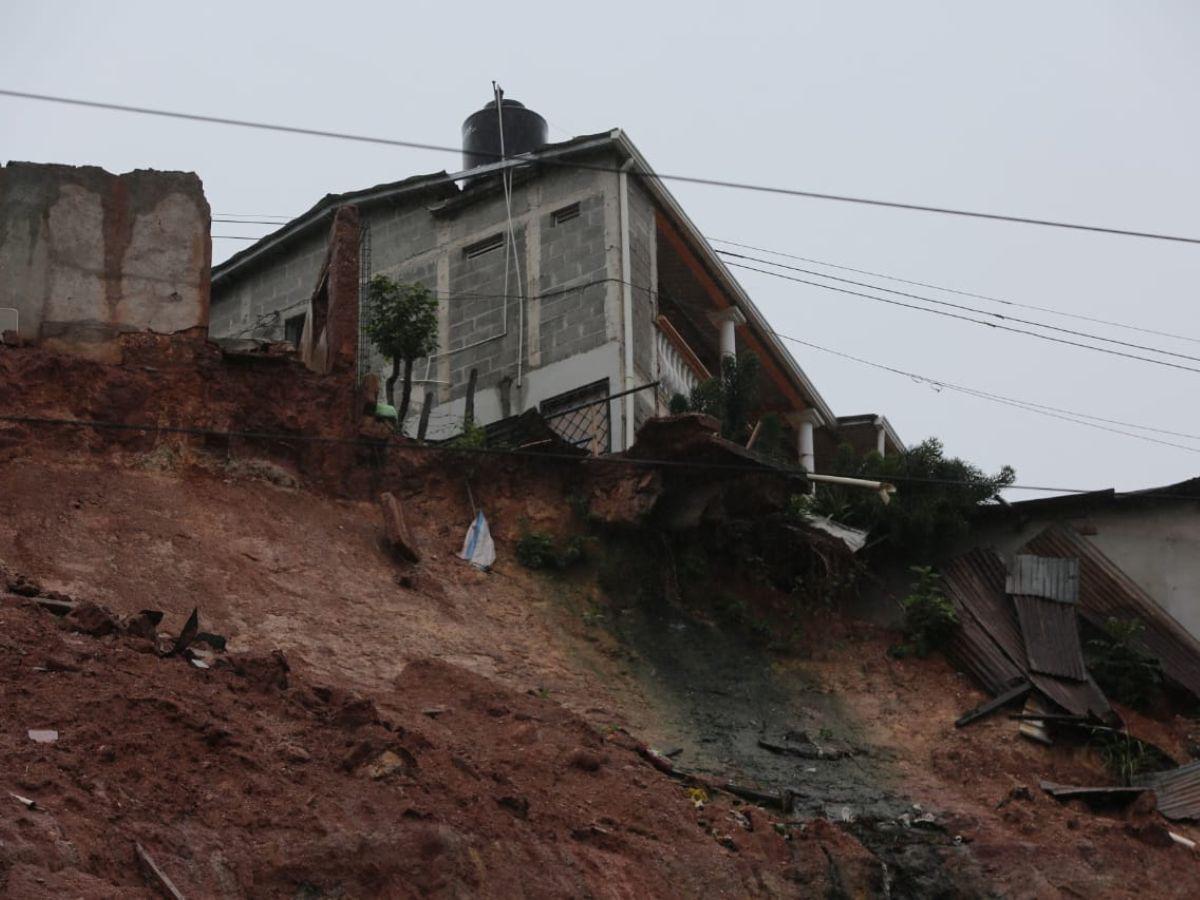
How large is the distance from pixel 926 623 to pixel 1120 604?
2.78 metres

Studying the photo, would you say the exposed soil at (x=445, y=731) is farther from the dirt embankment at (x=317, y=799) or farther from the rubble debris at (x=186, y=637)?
the rubble debris at (x=186, y=637)

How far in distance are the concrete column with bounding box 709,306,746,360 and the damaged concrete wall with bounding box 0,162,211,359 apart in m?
8.68

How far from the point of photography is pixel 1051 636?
19.1 metres

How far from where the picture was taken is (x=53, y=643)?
1172 cm

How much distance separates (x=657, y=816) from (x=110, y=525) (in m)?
5.82

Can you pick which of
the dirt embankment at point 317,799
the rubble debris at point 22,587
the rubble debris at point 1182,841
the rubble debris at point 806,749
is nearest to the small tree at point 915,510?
the rubble debris at point 806,749

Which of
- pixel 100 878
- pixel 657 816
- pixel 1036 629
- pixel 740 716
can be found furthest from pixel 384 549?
pixel 100 878

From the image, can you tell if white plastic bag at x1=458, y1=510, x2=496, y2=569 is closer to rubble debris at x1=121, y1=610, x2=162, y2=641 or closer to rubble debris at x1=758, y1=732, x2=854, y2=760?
rubble debris at x1=758, y1=732, x2=854, y2=760

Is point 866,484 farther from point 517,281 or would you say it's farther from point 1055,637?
point 517,281

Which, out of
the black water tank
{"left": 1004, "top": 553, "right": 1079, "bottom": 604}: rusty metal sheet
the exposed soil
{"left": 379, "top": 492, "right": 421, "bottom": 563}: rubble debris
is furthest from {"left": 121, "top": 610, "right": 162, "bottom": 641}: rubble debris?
the black water tank

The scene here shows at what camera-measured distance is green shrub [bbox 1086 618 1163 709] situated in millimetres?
18969

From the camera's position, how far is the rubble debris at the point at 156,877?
933cm

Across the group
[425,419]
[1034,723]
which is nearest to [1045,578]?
[1034,723]

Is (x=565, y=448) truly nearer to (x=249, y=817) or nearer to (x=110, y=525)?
(x=110, y=525)
